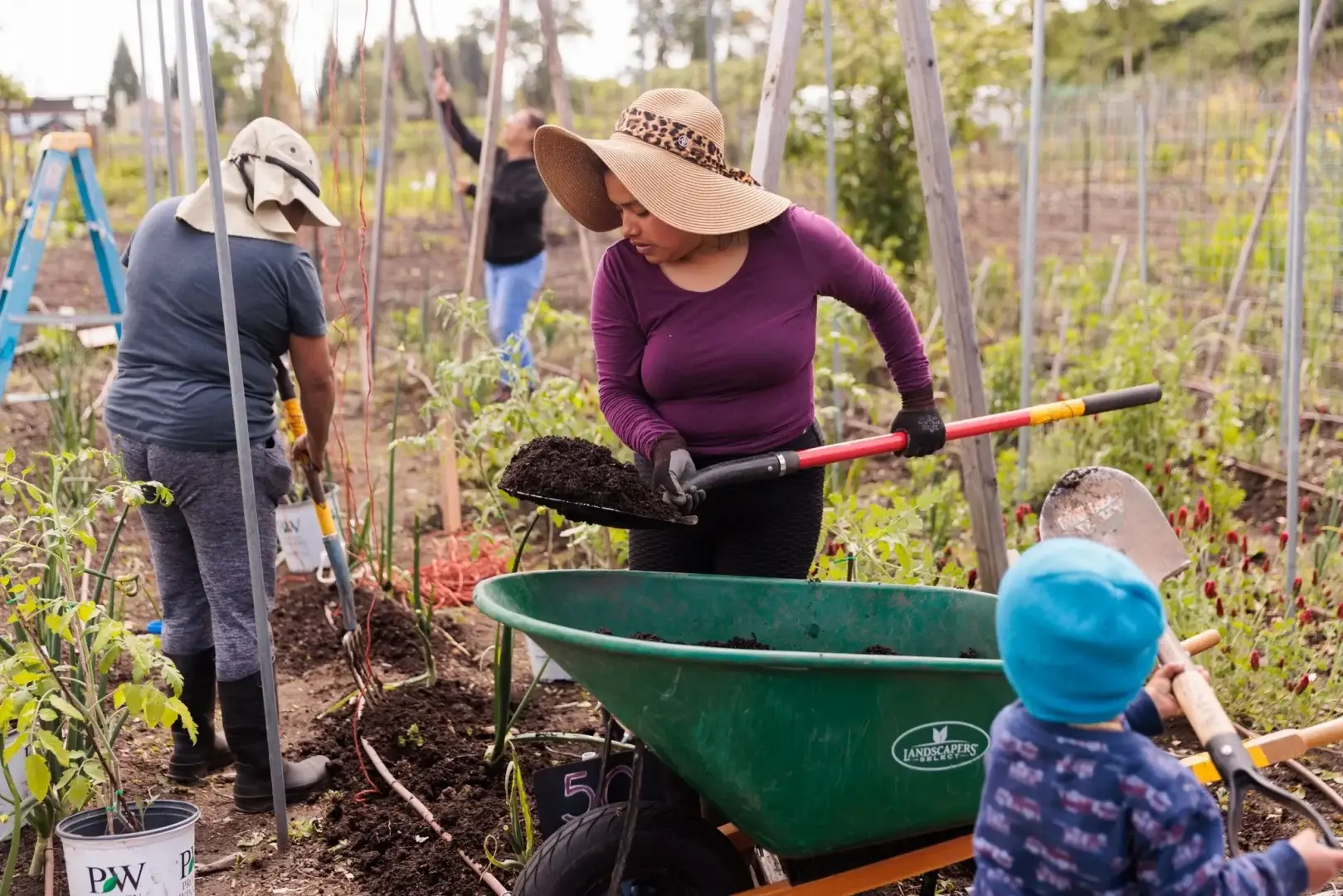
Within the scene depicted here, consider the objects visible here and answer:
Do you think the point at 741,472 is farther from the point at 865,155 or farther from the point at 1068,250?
the point at 1068,250

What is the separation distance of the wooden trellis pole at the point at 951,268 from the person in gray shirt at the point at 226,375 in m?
1.41

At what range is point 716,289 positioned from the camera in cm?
269

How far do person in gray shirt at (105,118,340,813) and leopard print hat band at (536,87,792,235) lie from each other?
0.66 m

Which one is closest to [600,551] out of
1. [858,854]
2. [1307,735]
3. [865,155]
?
[858,854]

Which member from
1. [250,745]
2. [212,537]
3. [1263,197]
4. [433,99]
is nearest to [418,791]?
[250,745]

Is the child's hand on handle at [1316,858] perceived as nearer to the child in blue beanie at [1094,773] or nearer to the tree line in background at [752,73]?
the child in blue beanie at [1094,773]

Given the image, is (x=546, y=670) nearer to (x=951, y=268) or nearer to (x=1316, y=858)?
(x=951, y=268)

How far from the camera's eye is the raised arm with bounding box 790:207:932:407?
2.73 metres

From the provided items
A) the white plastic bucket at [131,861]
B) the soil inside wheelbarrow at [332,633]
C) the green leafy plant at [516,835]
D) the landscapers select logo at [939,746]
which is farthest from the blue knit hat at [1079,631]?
the soil inside wheelbarrow at [332,633]

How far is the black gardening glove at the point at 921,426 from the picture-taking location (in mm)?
2820

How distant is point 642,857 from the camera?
2.29 m

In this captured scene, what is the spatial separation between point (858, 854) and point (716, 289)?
108cm

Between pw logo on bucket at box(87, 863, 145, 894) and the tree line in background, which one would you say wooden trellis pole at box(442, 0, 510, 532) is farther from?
pw logo on bucket at box(87, 863, 145, 894)

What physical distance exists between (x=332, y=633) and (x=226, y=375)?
4.70ft
